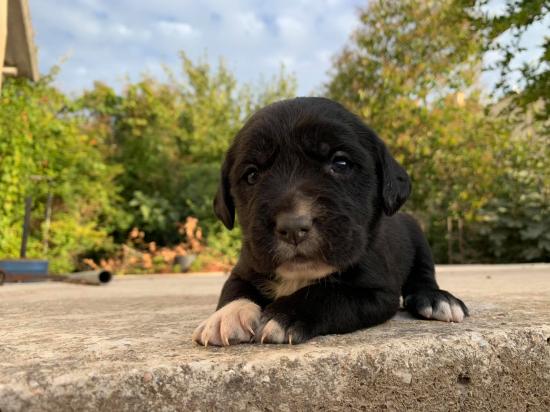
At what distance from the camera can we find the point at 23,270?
7996mm

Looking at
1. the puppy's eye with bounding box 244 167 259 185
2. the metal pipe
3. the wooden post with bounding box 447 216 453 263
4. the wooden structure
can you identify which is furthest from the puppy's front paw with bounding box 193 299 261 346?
the wooden post with bounding box 447 216 453 263

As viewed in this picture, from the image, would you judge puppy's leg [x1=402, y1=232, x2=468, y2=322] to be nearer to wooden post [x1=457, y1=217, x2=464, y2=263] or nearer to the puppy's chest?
the puppy's chest

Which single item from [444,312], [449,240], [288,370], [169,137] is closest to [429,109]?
[449,240]

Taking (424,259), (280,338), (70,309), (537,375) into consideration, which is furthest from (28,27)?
(537,375)

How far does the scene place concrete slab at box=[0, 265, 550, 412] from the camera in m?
1.60

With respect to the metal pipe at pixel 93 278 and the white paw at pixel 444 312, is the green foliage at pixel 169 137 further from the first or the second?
the white paw at pixel 444 312

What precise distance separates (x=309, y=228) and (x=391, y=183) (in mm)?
745

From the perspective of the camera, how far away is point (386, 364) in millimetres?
1875

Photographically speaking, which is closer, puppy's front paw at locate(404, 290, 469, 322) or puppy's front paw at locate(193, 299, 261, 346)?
puppy's front paw at locate(193, 299, 261, 346)

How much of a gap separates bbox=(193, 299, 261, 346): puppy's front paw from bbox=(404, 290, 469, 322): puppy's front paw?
1001 millimetres

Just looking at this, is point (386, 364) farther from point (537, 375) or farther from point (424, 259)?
point (424, 259)

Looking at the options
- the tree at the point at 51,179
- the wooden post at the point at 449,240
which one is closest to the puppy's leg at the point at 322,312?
the tree at the point at 51,179

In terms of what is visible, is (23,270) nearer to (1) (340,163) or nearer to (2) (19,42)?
(2) (19,42)

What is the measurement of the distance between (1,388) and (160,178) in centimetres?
1666
